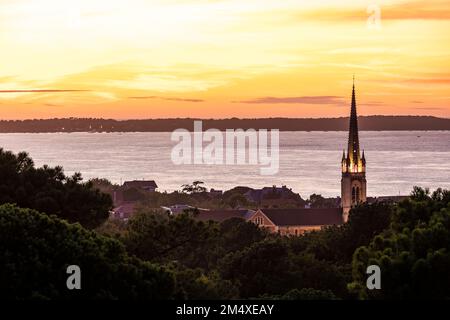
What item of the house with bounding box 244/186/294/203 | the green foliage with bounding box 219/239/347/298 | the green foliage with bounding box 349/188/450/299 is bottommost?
the green foliage with bounding box 219/239/347/298

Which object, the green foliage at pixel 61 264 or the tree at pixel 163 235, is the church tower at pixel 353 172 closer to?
the tree at pixel 163 235

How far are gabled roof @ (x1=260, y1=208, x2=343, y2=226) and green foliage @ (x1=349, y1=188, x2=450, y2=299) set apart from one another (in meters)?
61.8

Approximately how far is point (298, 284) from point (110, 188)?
3180 inches

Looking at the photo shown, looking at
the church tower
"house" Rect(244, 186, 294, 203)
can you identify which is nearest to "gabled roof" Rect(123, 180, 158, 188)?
"house" Rect(244, 186, 294, 203)

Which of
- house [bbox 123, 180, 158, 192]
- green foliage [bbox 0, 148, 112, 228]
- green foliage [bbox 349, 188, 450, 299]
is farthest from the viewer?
house [bbox 123, 180, 158, 192]

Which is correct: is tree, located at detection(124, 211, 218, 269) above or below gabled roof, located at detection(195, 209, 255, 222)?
below

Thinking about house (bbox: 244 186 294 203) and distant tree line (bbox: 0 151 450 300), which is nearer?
distant tree line (bbox: 0 151 450 300)

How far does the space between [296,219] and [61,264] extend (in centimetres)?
6927

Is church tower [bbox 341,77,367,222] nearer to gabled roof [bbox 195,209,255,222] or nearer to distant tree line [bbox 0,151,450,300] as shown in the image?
gabled roof [bbox 195,209,255,222]

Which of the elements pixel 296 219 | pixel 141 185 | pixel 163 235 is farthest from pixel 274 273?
pixel 141 185

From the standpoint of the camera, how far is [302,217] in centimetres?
8444

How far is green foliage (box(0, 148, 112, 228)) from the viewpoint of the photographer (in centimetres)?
2134

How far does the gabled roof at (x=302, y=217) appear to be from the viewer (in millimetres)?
83312

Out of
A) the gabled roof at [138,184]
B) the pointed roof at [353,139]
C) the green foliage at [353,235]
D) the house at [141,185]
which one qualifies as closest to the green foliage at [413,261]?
the green foliage at [353,235]
